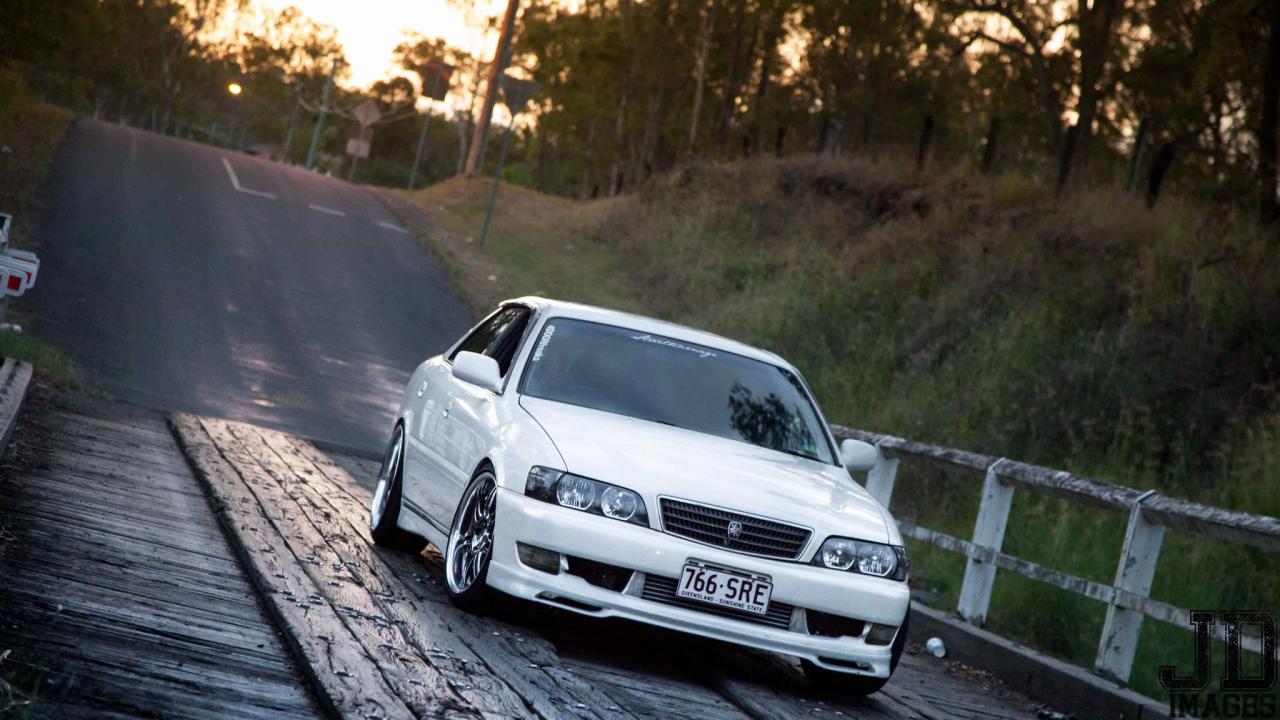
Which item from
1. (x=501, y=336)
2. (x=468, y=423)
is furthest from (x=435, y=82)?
(x=468, y=423)

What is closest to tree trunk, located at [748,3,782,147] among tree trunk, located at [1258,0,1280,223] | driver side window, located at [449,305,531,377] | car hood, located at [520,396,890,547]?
tree trunk, located at [1258,0,1280,223]

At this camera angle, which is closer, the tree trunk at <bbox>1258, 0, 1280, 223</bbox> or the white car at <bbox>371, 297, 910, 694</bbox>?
the white car at <bbox>371, 297, 910, 694</bbox>

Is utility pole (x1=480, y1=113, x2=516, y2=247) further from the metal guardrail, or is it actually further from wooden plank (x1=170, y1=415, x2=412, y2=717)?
wooden plank (x1=170, y1=415, x2=412, y2=717)

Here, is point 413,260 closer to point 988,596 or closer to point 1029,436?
point 1029,436

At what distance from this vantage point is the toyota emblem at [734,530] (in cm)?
664

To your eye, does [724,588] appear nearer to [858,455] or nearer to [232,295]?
[858,455]

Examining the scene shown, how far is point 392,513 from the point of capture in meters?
8.91

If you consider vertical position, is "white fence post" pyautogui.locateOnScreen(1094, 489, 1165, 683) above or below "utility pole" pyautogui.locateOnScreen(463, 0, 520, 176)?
below

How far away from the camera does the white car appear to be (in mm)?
6574

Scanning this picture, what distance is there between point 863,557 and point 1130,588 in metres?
1.99

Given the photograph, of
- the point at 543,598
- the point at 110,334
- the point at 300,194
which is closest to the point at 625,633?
the point at 543,598

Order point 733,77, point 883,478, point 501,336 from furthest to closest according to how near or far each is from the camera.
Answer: point 733,77, point 883,478, point 501,336

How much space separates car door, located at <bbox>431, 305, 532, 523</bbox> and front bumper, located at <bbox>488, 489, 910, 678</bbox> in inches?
31.4

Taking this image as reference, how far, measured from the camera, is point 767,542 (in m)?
6.70
